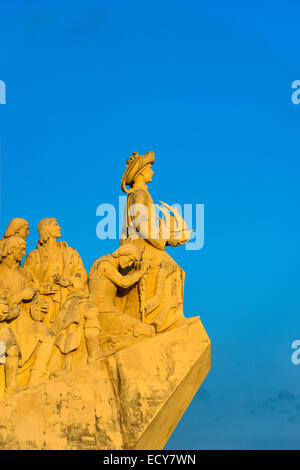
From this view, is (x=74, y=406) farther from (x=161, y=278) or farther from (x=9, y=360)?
(x=161, y=278)

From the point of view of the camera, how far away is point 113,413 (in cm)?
1038

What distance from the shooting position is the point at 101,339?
11.6 metres

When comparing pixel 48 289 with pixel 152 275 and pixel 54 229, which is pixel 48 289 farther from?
pixel 152 275

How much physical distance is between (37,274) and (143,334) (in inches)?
74.4

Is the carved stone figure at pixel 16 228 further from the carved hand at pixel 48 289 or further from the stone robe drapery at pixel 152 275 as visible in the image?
the stone robe drapery at pixel 152 275

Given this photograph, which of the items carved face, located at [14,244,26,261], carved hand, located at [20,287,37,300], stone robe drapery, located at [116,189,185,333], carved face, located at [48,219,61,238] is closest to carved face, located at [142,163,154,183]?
stone robe drapery, located at [116,189,185,333]

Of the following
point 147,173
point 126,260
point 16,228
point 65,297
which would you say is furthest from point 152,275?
point 16,228

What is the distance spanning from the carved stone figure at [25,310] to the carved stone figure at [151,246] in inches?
64.8

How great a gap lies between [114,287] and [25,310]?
154cm

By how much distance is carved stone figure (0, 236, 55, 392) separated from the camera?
35.4ft

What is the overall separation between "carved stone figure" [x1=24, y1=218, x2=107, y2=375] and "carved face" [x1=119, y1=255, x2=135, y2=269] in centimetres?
63

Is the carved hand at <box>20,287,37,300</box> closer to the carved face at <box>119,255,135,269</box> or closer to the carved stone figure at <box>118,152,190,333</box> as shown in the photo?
the carved face at <box>119,255,135,269</box>

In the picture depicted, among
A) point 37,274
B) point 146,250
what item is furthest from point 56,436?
point 146,250
